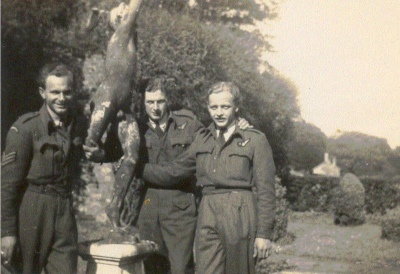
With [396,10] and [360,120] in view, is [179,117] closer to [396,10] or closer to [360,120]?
[396,10]

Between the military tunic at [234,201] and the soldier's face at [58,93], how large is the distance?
0.82m

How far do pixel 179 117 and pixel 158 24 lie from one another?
4634 mm

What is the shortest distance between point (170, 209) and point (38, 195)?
0.85 meters

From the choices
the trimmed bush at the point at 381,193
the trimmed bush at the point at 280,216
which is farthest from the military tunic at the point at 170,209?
the trimmed bush at the point at 381,193

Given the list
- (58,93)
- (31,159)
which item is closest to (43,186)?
(31,159)

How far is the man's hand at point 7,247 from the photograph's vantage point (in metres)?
2.88

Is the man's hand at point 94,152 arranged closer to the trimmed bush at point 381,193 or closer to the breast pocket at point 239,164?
the breast pocket at point 239,164

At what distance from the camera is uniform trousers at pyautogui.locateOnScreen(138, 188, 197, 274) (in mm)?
3402

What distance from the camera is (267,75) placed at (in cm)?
852

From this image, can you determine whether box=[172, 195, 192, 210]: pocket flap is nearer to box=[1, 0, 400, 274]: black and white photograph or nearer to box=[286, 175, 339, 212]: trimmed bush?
box=[1, 0, 400, 274]: black and white photograph

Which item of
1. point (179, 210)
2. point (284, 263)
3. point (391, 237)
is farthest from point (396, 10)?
point (391, 237)

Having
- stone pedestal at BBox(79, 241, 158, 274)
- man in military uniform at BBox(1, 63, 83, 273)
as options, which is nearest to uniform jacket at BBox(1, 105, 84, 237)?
man in military uniform at BBox(1, 63, 83, 273)

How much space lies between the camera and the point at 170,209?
3408mm

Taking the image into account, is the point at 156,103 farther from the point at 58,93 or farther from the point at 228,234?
the point at 228,234
